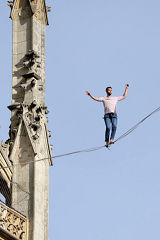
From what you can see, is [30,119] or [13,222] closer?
[13,222]

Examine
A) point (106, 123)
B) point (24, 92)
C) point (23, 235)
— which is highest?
point (24, 92)

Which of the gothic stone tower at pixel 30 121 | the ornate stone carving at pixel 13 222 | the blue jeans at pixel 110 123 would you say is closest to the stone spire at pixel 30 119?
the gothic stone tower at pixel 30 121

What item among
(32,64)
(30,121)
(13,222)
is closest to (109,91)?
(30,121)

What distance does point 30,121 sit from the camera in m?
29.5

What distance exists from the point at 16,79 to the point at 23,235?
4.47m

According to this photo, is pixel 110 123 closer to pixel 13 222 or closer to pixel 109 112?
pixel 109 112

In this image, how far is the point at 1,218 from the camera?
89.9 feet

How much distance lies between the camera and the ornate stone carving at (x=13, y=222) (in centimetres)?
2750

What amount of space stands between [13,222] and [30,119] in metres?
2.93

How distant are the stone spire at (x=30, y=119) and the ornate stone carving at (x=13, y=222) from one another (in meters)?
0.17

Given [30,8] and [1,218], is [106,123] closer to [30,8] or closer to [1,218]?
[1,218]

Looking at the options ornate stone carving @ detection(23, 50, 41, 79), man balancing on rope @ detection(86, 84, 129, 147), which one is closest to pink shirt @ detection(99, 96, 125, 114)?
man balancing on rope @ detection(86, 84, 129, 147)

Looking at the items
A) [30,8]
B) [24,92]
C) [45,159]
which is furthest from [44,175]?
[30,8]

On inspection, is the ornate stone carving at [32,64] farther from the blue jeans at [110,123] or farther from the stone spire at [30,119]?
the blue jeans at [110,123]
